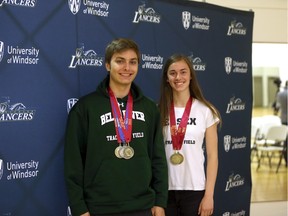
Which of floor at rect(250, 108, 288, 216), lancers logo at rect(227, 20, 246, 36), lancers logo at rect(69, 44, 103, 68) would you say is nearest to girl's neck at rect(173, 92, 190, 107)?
lancers logo at rect(69, 44, 103, 68)

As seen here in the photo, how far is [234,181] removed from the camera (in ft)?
14.2

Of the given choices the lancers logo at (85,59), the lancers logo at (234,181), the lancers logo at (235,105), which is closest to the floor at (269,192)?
the lancers logo at (234,181)

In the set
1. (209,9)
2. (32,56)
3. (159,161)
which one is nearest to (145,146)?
(159,161)

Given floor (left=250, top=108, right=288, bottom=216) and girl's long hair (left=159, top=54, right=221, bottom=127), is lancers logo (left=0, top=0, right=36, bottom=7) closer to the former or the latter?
girl's long hair (left=159, top=54, right=221, bottom=127)

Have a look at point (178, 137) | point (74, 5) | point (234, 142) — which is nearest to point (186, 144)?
point (178, 137)

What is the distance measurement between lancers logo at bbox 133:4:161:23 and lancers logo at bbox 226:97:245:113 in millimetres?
1341

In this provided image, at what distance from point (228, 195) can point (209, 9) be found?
2.04 metres

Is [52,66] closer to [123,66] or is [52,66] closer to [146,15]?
[123,66]

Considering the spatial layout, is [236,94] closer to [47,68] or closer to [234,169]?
[234,169]

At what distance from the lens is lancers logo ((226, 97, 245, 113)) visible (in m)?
4.29

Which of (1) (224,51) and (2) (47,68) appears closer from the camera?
(2) (47,68)

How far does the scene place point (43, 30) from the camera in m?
2.72

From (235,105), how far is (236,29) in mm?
860

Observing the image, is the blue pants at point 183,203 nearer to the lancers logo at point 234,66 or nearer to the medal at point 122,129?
the medal at point 122,129
